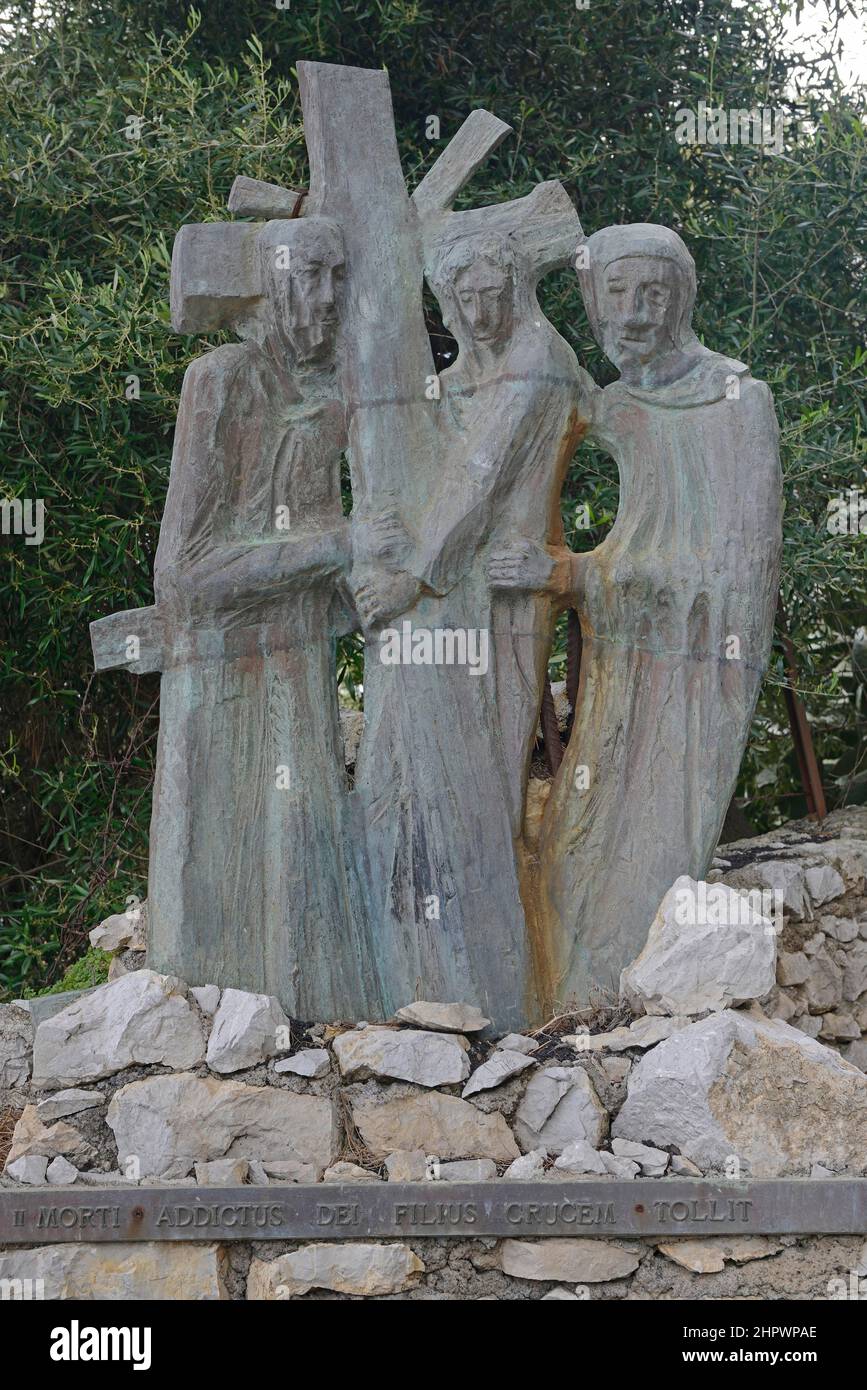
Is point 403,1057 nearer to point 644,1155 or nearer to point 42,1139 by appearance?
point 644,1155

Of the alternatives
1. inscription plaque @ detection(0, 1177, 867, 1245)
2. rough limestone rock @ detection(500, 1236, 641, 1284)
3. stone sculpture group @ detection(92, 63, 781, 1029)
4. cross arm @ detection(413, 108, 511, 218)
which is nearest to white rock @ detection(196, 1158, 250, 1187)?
inscription plaque @ detection(0, 1177, 867, 1245)

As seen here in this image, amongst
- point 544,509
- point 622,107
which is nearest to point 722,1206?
point 544,509

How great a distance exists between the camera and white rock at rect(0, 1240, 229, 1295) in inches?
179

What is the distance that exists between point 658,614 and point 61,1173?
2.42 metres

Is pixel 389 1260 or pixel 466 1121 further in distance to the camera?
pixel 466 1121

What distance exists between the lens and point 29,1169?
477 cm

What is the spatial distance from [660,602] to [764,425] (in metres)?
0.64

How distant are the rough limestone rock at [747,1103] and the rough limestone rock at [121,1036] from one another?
4.21 ft

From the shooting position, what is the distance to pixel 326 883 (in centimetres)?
537

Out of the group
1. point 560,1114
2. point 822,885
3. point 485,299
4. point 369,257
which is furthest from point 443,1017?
point 369,257

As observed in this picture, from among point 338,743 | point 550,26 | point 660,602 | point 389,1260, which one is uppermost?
point 550,26

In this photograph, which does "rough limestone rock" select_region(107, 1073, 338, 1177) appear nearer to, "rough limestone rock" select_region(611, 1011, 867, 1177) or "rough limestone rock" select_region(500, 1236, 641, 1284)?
"rough limestone rock" select_region(500, 1236, 641, 1284)

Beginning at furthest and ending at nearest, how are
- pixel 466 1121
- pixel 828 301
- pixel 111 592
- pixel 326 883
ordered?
pixel 828 301 < pixel 111 592 < pixel 326 883 < pixel 466 1121

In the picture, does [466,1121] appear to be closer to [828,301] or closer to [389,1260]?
[389,1260]
